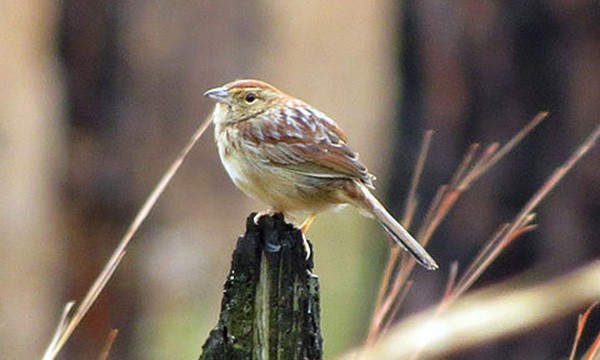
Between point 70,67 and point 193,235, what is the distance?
184 centimetres

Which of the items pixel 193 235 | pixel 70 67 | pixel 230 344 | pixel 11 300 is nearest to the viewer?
pixel 230 344

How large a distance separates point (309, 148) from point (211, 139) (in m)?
5.60

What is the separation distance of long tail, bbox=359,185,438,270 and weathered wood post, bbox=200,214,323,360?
994 millimetres

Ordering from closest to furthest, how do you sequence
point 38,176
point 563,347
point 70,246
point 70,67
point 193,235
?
point 563,347 → point 70,67 → point 70,246 → point 193,235 → point 38,176

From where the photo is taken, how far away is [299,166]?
4812 mm

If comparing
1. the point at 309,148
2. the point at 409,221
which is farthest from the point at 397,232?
the point at 409,221

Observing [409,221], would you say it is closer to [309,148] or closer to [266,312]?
[309,148]

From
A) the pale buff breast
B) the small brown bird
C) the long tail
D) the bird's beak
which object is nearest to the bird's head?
the bird's beak

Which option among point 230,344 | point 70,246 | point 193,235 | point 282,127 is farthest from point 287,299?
point 193,235

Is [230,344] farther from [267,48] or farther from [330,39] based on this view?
[330,39]

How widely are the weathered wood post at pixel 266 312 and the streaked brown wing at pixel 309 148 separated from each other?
1.32 metres

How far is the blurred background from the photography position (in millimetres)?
7574

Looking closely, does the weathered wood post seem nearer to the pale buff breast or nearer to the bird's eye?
the pale buff breast

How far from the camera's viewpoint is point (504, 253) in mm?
7633
